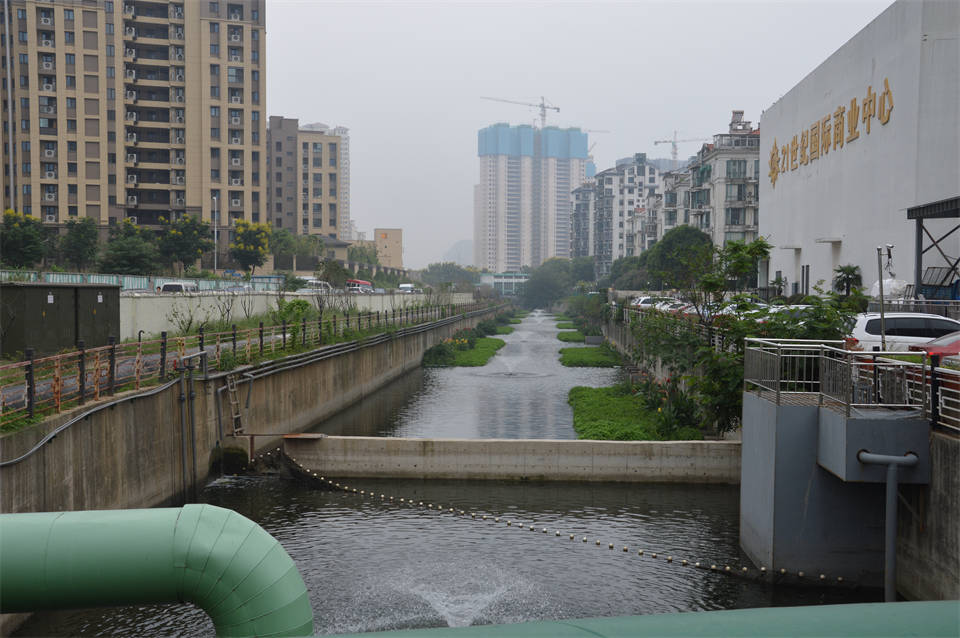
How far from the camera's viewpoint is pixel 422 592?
42.4 ft

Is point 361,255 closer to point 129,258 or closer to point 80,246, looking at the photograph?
point 80,246

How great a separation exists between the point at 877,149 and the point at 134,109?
7078 cm

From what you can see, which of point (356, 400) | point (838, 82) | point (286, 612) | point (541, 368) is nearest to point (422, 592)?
point (286, 612)

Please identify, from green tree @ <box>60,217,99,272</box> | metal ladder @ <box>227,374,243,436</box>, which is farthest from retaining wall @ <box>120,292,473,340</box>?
green tree @ <box>60,217,99,272</box>

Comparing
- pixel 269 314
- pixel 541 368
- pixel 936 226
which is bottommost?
pixel 541 368

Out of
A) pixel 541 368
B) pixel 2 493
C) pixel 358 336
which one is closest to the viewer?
pixel 2 493

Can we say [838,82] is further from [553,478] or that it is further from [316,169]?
[316,169]

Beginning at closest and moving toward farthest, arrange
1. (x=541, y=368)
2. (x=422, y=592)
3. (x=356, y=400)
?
(x=422, y=592)
(x=356, y=400)
(x=541, y=368)

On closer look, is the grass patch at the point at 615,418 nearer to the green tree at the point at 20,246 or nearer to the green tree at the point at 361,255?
the green tree at the point at 20,246

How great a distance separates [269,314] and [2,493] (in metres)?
29.1


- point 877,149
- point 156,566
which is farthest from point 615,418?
point 877,149

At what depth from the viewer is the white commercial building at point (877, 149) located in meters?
36.4

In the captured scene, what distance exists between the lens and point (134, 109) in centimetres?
8188

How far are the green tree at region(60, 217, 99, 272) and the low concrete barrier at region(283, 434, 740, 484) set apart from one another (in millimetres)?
53475
